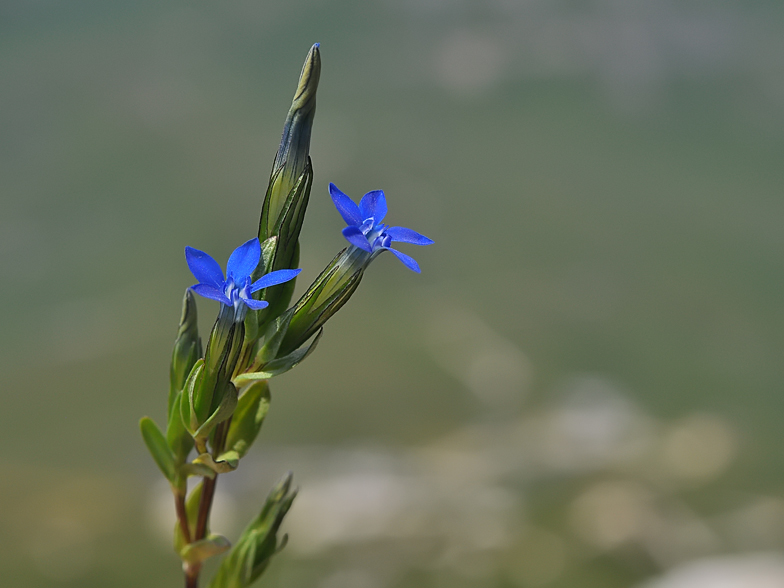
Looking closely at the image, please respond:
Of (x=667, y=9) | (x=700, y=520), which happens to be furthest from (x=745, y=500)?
(x=667, y=9)

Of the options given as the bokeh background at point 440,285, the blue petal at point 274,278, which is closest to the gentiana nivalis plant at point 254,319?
the blue petal at point 274,278

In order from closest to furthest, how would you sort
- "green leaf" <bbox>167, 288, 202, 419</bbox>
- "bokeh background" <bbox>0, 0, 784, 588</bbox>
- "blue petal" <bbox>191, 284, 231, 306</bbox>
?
"blue petal" <bbox>191, 284, 231, 306</bbox>
"green leaf" <bbox>167, 288, 202, 419</bbox>
"bokeh background" <bbox>0, 0, 784, 588</bbox>

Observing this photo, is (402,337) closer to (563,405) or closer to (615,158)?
(563,405)

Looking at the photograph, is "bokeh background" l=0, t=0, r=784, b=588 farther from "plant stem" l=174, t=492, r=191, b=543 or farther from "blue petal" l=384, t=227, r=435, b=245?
"blue petal" l=384, t=227, r=435, b=245

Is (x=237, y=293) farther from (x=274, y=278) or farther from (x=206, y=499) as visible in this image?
(x=206, y=499)

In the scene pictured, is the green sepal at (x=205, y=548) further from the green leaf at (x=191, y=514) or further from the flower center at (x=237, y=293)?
the flower center at (x=237, y=293)

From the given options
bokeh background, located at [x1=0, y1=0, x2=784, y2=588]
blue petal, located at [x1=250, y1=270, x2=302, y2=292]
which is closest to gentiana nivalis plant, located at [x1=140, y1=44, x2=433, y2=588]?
blue petal, located at [x1=250, y1=270, x2=302, y2=292]

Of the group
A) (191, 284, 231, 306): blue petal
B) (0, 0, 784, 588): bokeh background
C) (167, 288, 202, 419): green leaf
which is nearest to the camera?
(191, 284, 231, 306): blue petal
